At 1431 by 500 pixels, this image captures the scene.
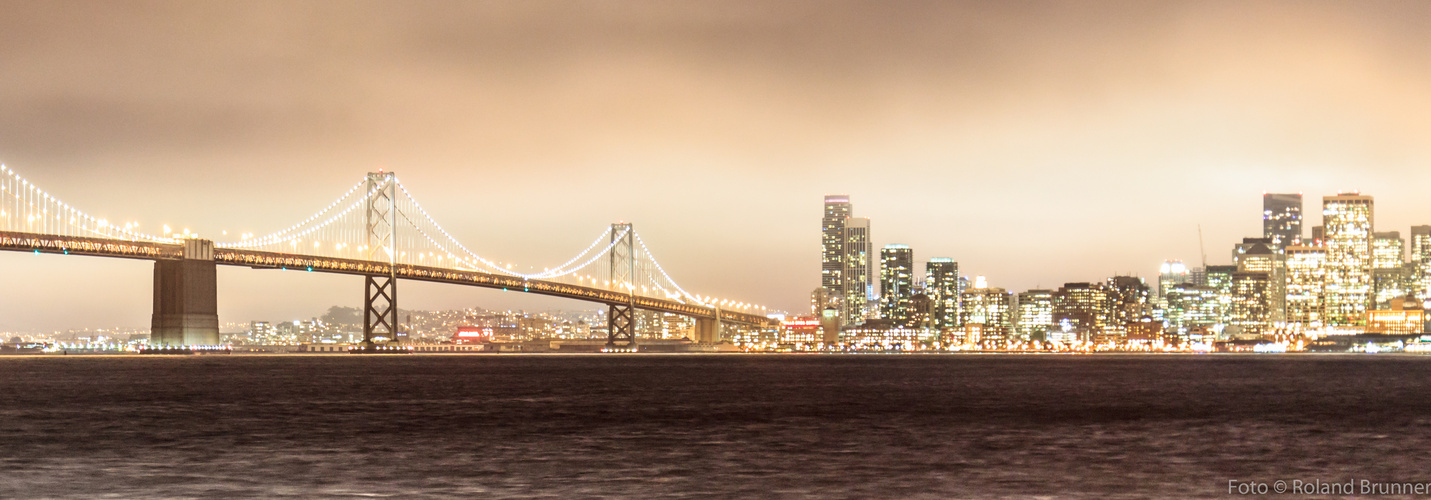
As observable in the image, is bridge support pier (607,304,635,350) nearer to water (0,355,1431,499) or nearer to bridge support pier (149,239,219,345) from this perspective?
bridge support pier (149,239,219,345)

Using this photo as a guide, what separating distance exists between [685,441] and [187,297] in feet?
229

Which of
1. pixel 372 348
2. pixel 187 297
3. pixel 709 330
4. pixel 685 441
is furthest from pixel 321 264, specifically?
pixel 685 441

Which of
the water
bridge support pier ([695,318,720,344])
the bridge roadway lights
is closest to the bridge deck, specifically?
the bridge roadway lights

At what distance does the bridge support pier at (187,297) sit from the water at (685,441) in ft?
104

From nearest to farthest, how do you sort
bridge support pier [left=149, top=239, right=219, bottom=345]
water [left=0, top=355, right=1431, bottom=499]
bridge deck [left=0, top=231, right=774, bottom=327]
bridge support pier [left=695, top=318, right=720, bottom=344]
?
water [left=0, top=355, right=1431, bottom=499] → bridge deck [left=0, top=231, right=774, bottom=327] → bridge support pier [left=149, top=239, right=219, bottom=345] → bridge support pier [left=695, top=318, right=720, bottom=344]

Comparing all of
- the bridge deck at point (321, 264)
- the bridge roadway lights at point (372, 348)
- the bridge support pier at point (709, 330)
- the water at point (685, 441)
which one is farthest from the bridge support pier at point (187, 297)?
the bridge support pier at point (709, 330)

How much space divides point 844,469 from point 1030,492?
4.44 m

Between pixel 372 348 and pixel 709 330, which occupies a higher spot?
Answer: pixel 709 330

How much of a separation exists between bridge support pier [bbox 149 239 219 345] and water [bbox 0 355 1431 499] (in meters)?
31.7

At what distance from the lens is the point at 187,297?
94188 mm

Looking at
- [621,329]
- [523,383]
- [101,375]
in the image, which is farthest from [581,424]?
[621,329]

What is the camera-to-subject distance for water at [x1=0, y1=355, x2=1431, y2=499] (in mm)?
23625

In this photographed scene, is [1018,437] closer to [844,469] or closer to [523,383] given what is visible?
[844,469]

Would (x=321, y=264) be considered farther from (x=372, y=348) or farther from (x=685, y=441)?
(x=685, y=441)
